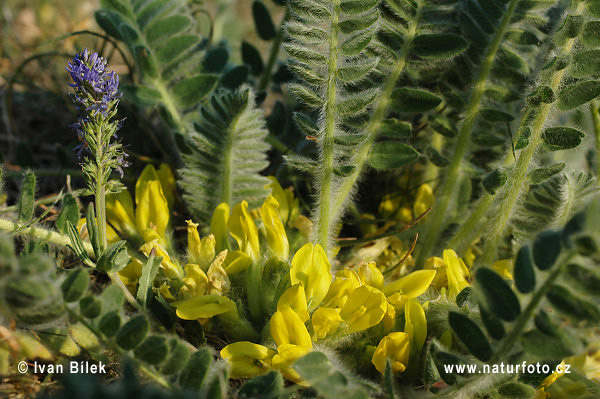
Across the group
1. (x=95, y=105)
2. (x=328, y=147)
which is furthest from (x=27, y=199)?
(x=328, y=147)

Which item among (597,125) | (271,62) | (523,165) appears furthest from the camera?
(271,62)

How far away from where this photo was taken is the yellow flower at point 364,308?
1566 mm

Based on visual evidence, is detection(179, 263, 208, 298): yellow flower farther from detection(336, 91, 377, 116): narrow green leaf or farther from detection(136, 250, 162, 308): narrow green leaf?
detection(336, 91, 377, 116): narrow green leaf

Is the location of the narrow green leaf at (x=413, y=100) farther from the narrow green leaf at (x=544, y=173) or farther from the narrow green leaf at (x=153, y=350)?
the narrow green leaf at (x=153, y=350)

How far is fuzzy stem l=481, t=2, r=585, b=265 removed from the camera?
1.76 m

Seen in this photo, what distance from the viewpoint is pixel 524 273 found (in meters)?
1.32

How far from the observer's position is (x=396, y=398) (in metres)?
1.43

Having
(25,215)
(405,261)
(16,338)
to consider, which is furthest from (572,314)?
(25,215)

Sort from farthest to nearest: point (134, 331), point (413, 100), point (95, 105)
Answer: point (413, 100) < point (95, 105) < point (134, 331)

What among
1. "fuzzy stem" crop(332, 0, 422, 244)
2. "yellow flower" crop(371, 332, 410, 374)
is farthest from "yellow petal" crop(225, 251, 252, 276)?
"yellow flower" crop(371, 332, 410, 374)

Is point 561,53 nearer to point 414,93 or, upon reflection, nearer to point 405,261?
point 414,93

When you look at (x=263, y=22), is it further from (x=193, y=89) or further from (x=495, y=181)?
(x=495, y=181)

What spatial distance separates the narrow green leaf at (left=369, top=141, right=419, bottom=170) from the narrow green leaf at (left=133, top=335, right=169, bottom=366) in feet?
3.07

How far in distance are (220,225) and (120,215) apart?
357mm
